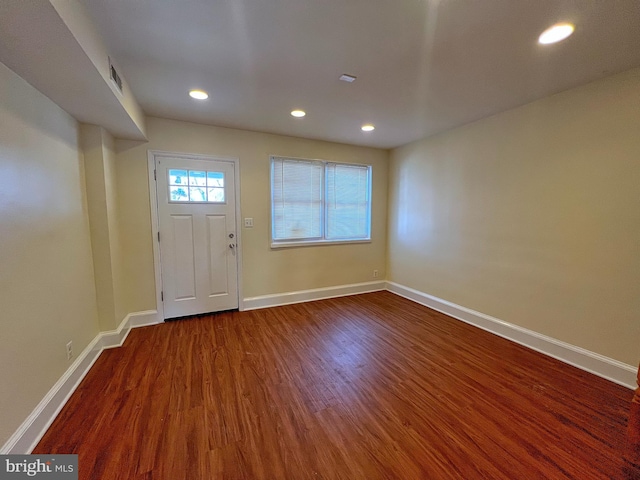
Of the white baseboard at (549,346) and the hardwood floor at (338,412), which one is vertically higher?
the white baseboard at (549,346)

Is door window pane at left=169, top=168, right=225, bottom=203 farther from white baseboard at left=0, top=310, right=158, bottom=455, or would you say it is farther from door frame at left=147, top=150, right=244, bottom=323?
white baseboard at left=0, top=310, right=158, bottom=455

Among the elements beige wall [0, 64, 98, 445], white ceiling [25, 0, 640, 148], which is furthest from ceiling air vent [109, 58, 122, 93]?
beige wall [0, 64, 98, 445]

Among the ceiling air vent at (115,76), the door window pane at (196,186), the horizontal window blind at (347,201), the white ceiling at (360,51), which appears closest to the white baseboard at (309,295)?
the horizontal window blind at (347,201)

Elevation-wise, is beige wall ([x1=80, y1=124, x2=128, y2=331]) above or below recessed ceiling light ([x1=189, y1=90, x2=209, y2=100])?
below

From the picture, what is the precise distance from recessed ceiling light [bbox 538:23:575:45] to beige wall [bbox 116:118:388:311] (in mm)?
2713

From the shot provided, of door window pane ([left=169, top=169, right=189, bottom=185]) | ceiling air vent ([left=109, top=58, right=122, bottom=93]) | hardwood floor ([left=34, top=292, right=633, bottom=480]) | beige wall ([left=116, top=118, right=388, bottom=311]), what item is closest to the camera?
hardwood floor ([left=34, top=292, right=633, bottom=480])

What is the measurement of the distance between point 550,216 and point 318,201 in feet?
9.00

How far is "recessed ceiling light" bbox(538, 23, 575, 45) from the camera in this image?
5.04ft

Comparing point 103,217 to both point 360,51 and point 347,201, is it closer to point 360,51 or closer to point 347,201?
point 360,51

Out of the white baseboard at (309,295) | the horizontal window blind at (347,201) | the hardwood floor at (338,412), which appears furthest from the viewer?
the horizontal window blind at (347,201)

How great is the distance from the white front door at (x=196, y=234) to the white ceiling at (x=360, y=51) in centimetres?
74

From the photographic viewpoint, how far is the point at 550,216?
248cm

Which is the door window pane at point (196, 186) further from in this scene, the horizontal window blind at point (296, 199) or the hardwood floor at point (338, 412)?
the hardwood floor at point (338, 412)

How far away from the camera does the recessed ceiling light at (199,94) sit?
7.77 ft
